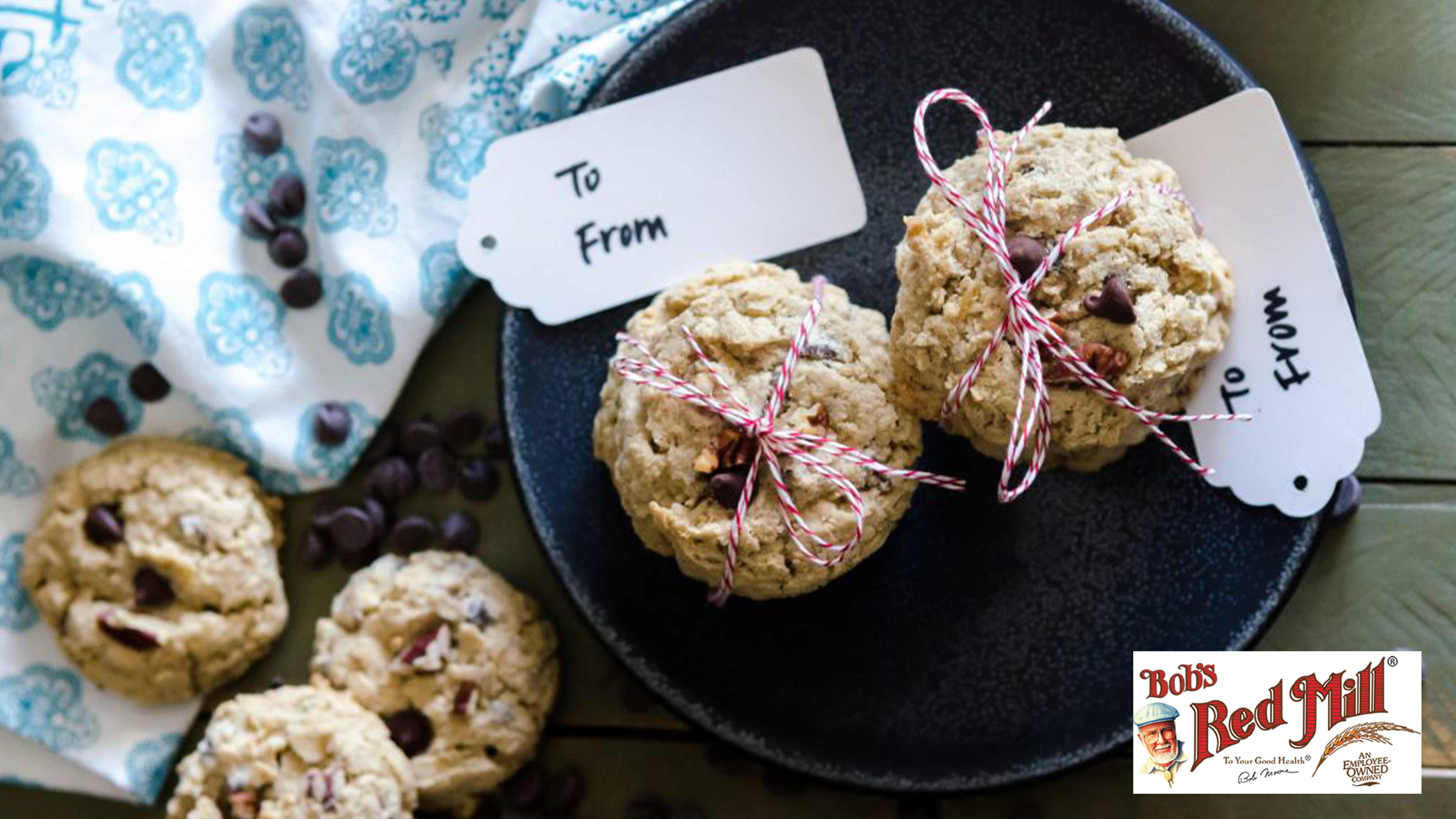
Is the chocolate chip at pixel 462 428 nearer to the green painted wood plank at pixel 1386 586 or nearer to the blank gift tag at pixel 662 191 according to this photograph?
the blank gift tag at pixel 662 191

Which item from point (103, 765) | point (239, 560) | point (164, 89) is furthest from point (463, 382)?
point (103, 765)

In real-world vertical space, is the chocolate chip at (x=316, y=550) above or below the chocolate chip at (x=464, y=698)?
above

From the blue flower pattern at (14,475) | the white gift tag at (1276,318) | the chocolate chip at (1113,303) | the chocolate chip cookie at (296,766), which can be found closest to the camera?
the chocolate chip at (1113,303)

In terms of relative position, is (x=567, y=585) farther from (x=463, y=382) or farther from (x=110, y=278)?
(x=110, y=278)

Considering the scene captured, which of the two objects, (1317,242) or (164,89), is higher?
(164,89)

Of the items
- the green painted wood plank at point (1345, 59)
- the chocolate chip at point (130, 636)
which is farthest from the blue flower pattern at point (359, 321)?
the green painted wood plank at point (1345, 59)

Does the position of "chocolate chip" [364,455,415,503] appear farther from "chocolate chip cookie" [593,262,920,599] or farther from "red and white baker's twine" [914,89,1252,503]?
"red and white baker's twine" [914,89,1252,503]
